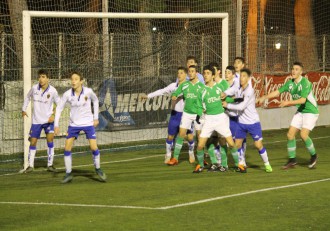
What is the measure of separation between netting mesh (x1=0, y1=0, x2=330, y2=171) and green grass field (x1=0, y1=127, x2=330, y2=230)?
4.08 m

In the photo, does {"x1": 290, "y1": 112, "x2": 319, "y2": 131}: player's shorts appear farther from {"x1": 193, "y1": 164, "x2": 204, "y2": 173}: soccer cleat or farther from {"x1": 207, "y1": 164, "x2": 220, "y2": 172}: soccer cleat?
{"x1": 193, "y1": 164, "x2": 204, "y2": 173}: soccer cleat

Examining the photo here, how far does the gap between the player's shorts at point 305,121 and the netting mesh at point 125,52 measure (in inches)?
278

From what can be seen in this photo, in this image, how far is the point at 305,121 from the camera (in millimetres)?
18328

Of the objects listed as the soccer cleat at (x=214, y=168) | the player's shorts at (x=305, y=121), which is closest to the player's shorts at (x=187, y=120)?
the soccer cleat at (x=214, y=168)

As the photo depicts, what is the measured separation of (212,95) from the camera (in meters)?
17.3

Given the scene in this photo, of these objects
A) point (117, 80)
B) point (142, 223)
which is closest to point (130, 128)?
point (117, 80)

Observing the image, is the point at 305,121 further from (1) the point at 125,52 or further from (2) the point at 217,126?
(1) the point at 125,52

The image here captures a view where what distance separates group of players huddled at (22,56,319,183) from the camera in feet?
54.6

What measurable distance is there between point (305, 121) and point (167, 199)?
509cm

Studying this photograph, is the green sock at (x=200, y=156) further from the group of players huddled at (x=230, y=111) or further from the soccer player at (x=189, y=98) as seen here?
the soccer player at (x=189, y=98)

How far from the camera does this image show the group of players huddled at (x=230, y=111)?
1730 cm

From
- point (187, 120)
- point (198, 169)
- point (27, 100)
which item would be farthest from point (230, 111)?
point (27, 100)

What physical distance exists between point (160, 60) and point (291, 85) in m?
7.93

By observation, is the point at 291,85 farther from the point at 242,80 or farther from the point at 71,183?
the point at 71,183
